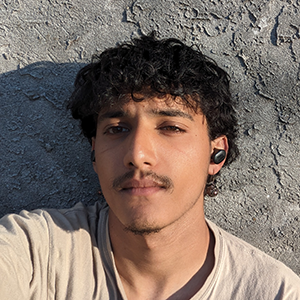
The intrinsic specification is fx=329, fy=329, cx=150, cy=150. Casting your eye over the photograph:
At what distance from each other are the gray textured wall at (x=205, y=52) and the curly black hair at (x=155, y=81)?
20 cm

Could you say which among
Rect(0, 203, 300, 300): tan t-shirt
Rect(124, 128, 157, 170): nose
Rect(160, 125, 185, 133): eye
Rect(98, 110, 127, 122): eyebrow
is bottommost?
Rect(0, 203, 300, 300): tan t-shirt

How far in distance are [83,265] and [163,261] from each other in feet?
1.40

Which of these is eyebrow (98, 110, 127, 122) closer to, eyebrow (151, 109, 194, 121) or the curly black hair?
the curly black hair

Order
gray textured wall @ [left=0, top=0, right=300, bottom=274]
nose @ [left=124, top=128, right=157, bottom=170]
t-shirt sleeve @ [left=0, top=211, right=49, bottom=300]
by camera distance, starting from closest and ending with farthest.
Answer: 1. t-shirt sleeve @ [left=0, top=211, right=49, bottom=300]
2. nose @ [left=124, top=128, right=157, bottom=170]
3. gray textured wall @ [left=0, top=0, right=300, bottom=274]

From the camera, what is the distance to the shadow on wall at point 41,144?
2135mm

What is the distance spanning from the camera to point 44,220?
69.6 inches

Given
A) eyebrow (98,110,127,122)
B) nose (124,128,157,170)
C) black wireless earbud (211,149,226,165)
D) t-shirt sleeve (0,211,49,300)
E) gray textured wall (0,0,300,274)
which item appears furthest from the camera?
gray textured wall (0,0,300,274)

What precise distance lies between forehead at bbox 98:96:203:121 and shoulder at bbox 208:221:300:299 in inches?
29.7

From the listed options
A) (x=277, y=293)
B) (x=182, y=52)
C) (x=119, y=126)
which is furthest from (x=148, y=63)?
(x=277, y=293)

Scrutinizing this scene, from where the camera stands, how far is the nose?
1570 millimetres

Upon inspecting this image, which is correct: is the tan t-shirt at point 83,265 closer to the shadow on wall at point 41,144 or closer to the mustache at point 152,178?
the shadow on wall at point 41,144

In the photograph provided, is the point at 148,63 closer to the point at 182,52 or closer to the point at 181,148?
the point at 182,52

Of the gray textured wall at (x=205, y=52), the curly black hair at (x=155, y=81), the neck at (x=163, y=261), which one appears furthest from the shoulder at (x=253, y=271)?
the curly black hair at (x=155, y=81)

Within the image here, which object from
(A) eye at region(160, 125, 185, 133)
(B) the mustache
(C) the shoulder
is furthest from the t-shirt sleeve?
(C) the shoulder
